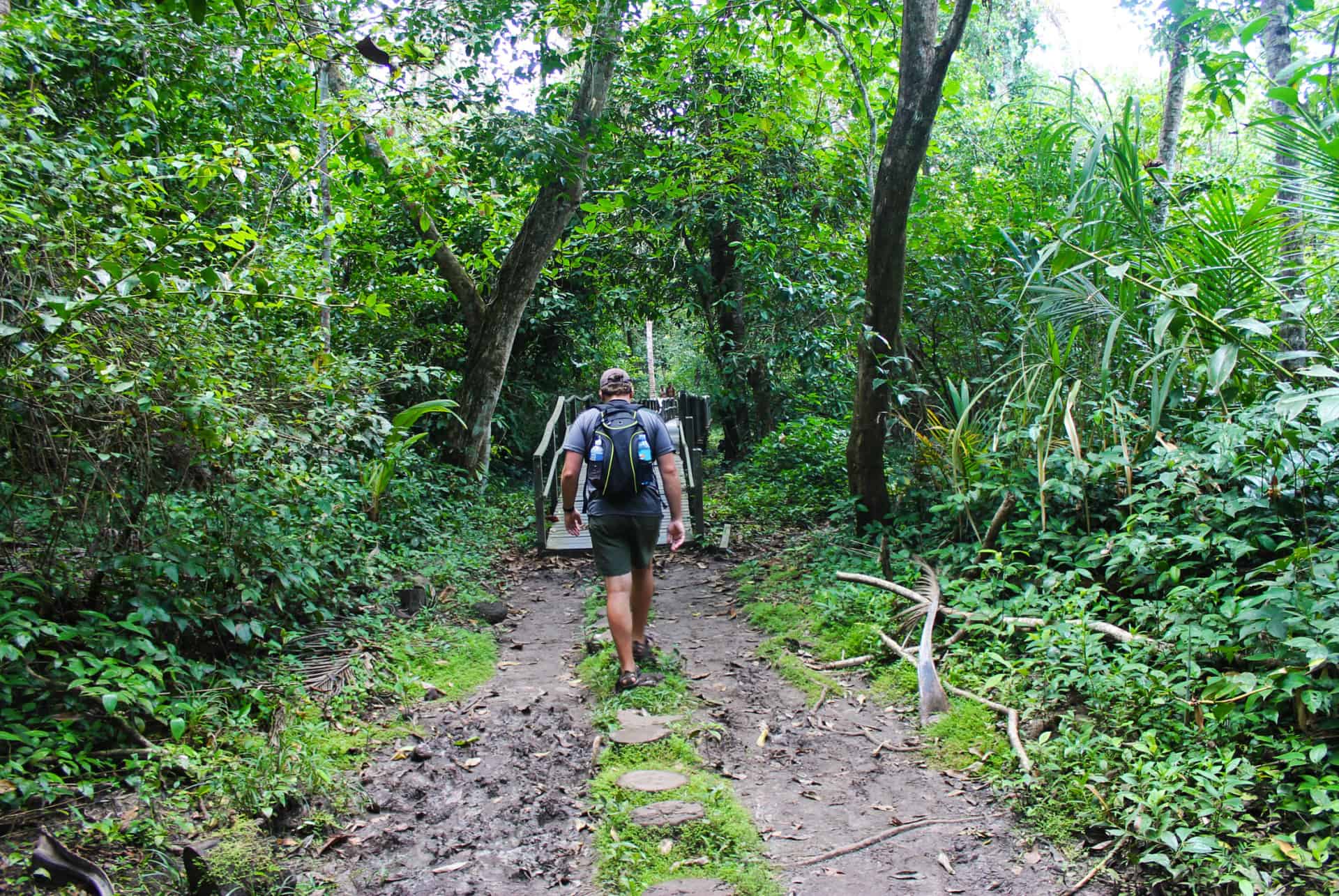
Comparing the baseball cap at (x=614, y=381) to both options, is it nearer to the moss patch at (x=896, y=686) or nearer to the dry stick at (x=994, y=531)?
the moss patch at (x=896, y=686)

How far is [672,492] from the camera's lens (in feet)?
14.9

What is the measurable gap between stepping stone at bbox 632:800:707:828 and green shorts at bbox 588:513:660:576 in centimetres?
145

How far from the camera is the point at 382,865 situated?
2.86 metres

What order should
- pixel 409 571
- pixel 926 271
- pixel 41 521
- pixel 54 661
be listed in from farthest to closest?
1. pixel 926 271
2. pixel 409 571
3. pixel 41 521
4. pixel 54 661

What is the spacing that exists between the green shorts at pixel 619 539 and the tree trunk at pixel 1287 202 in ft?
10.6

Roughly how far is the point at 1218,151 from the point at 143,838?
21084 mm

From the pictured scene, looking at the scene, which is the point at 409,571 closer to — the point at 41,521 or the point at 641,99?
the point at 41,521

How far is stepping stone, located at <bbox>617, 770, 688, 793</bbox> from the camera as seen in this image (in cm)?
333

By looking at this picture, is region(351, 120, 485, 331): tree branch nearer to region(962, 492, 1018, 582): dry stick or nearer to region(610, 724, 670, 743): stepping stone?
region(610, 724, 670, 743): stepping stone

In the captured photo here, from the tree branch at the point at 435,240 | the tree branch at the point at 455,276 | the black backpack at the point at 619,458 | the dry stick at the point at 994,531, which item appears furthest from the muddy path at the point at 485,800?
the tree branch at the point at 455,276

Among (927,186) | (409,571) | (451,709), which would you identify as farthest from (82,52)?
(927,186)

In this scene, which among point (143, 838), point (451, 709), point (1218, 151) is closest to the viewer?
point (143, 838)

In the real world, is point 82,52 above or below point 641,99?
below

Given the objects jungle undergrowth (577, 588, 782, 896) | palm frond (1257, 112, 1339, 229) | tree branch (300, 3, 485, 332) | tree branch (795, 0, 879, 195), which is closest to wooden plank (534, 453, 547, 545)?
tree branch (300, 3, 485, 332)
